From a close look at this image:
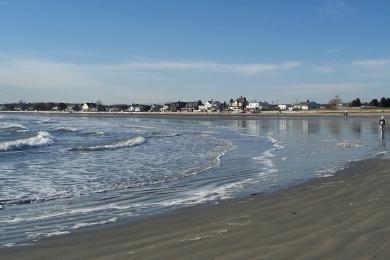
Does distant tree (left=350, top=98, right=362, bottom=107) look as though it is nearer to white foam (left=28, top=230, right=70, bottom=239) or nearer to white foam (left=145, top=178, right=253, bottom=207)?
white foam (left=145, top=178, right=253, bottom=207)

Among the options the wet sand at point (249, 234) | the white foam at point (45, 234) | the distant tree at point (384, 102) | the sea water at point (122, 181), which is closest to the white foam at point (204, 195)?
the sea water at point (122, 181)

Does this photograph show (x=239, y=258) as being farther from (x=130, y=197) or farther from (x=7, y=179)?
(x=7, y=179)

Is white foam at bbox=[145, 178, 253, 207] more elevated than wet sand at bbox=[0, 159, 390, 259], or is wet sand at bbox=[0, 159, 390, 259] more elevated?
wet sand at bbox=[0, 159, 390, 259]

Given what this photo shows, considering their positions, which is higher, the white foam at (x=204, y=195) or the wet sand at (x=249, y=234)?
the wet sand at (x=249, y=234)

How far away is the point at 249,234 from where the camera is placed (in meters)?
6.47

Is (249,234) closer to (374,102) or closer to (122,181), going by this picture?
(122,181)

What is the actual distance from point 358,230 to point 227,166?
10574 mm

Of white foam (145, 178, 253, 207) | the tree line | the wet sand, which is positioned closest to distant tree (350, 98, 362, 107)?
the tree line

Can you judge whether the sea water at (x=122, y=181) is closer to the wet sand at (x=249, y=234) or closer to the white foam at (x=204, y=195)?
the white foam at (x=204, y=195)

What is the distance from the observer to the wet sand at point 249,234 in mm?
5555

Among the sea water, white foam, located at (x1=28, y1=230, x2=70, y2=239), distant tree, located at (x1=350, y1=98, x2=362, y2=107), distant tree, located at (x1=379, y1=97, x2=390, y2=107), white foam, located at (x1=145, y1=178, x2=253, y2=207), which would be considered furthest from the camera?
distant tree, located at (x1=350, y1=98, x2=362, y2=107)

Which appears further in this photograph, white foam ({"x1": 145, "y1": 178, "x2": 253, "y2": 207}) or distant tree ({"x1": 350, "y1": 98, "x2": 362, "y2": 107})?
distant tree ({"x1": 350, "y1": 98, "x2": 362, "y2": 107})

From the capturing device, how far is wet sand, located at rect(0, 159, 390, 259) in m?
5.55

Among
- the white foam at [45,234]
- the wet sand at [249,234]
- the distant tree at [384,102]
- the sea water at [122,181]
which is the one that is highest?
the distant tree at [384,102]
